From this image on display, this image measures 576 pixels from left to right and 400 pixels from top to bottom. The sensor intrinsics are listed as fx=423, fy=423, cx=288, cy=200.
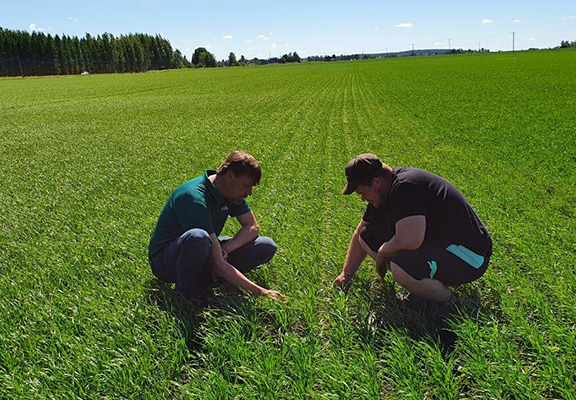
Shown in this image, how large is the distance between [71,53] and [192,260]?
109985mm

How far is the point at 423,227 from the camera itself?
10.1 ft

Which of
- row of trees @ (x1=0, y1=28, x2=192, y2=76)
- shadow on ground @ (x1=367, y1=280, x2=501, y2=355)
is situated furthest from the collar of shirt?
row of trees @ (x1=0, y1=28, x2=192, y2=76)

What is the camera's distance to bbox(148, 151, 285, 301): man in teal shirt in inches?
131

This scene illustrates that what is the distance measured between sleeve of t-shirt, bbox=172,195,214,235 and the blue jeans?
A: 0.06m

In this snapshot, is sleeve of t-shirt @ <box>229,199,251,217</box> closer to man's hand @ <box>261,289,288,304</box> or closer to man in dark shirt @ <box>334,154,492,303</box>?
man's hand @ <box>261,289,288,304</box>

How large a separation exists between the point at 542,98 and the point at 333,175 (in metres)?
17.9

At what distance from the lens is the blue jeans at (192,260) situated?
3.34 m

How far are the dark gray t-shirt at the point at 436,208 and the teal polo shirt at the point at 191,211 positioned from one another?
4.64 ft

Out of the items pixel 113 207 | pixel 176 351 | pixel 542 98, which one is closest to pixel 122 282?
pixel 176 351

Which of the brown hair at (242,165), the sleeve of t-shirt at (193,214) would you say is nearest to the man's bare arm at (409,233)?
the brown hair at (242,165)

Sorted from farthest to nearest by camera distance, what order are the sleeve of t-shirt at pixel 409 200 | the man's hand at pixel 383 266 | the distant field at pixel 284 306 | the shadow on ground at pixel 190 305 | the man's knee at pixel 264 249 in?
the man's knee at pixel 264 249 → the man's hand at pixel 383 266 → the shadow on ground at pixel 190 305 → the sleeve of t-shirt at pixel 409 200 → the distant field at pixel 284 306

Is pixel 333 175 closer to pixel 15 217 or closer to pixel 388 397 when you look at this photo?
pixel 15 217

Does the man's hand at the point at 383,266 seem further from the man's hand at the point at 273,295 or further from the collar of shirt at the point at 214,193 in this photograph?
the collar of shirt at the point at 214,193

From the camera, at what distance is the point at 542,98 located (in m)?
21.2
